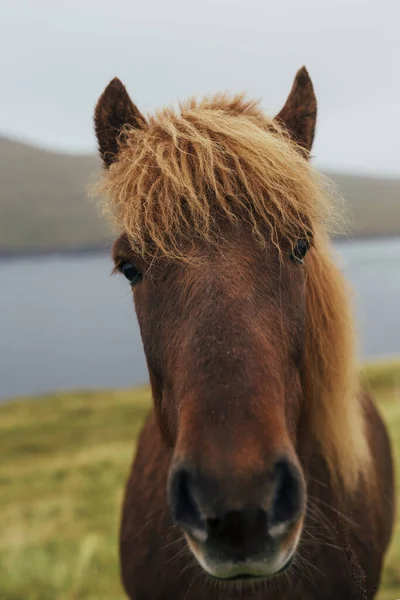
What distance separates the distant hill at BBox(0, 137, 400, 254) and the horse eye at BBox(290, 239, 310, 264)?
86.2 metres

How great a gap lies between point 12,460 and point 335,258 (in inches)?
581

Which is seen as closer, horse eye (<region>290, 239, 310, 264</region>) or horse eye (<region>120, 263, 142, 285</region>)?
horse eye (<region>290, 239, 310, 264</region>)

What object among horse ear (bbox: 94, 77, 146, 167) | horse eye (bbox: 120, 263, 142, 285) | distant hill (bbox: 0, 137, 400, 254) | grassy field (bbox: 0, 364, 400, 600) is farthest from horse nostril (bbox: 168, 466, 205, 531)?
distant hill (bbox: 0, 137, 400, 254)

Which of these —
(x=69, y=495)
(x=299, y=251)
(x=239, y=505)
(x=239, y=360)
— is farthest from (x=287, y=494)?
(x=69, y=495)

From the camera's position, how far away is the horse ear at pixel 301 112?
96.3 inches

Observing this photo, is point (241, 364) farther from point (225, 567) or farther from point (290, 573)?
point (290, 573)

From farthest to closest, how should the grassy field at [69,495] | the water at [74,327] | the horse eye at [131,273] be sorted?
the water at [74,327] < the grassy field at [69,495] < the horse eye at [131,273]

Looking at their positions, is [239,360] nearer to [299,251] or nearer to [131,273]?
[299,251]

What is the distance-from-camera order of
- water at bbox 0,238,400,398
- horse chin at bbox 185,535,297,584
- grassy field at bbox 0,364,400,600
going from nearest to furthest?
horse chin at bbox 185,535,297,584, grassy field at bbox 0,364,400,600, water at bbox 0,238,400,398

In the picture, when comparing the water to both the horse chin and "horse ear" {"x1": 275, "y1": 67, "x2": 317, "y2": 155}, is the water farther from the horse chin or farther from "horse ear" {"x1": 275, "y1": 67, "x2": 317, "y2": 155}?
the horse chin

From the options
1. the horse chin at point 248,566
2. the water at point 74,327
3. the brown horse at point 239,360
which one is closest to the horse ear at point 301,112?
the brown horse at point 239,360

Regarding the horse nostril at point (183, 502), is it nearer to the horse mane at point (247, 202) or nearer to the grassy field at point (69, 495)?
the horse mane at point (247, 202)

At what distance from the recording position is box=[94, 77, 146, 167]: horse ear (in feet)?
8.05

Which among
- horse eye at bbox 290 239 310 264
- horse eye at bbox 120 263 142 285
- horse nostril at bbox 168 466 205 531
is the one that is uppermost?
horse eye at bbox 290 239 310 264
